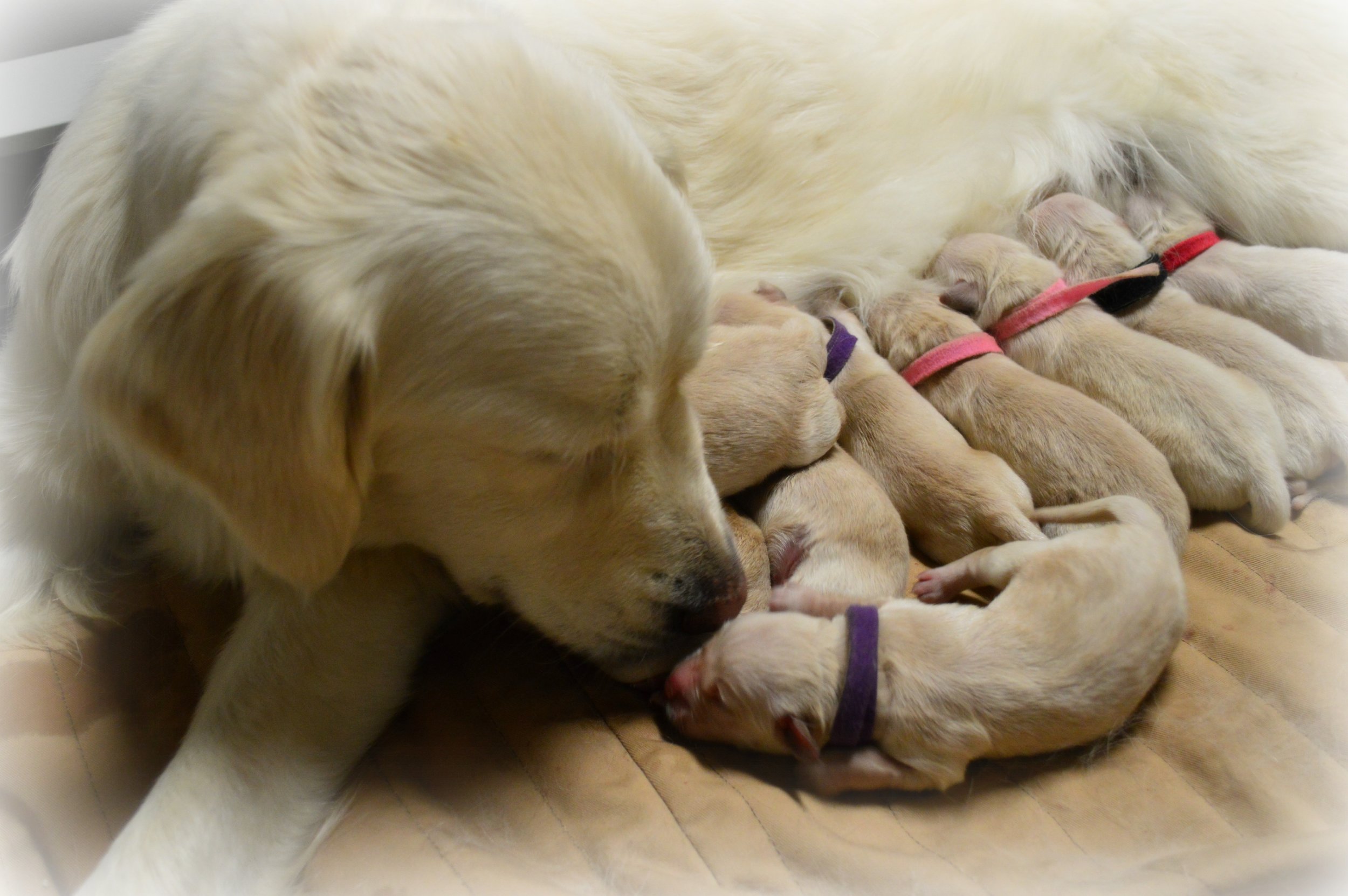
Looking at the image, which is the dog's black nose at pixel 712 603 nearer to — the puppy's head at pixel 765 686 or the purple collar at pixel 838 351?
the puppy's head at pixel 765 686

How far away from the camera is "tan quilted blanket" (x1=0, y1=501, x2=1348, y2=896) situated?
1286mm

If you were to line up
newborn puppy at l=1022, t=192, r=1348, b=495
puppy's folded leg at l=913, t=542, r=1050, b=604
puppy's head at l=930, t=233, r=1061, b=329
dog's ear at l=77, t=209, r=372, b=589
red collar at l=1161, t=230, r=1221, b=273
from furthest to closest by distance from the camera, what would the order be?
red collar at l=1161, t=230, r=1221, b=273, puppy's head at l=930, t=233, r=1061, b=329, newborn puppy at l=1022, t=192, r=1348, b=495, puppy's folded leg at l=913, t=542, r=1050, b=604, dog's ear at l=77, t=209, r=372, b=589

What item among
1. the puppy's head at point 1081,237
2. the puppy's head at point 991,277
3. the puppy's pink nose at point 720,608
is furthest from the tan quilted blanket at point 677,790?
the puppy's head at point 1081,237

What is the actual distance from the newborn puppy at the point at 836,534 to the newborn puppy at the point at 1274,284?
101cm

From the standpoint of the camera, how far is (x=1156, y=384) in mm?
1816

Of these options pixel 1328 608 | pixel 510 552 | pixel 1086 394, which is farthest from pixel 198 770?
pixel 1328 608

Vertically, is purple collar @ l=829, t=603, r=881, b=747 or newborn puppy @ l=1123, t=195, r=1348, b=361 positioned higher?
newborn puppy @ l=1123, t=195, r=1348, b=361

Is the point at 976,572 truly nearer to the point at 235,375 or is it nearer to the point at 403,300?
the point at 403,300

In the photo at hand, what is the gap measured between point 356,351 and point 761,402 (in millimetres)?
808

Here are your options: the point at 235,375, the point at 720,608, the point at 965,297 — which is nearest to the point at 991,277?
the point at 965,297

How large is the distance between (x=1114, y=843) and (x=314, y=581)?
1.20 meters

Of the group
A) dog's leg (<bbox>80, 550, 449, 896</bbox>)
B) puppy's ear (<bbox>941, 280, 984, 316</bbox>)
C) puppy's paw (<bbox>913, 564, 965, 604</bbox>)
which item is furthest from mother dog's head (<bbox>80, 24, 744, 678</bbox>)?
puppy's ear (<bbox>941, 280, 984, 316</bbox>)

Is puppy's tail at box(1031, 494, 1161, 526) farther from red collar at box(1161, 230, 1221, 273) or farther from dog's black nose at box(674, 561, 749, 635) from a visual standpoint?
red collar at box(1161, 230, 1221, 273)

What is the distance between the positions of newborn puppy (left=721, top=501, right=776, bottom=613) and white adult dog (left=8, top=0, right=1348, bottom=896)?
0.18m
